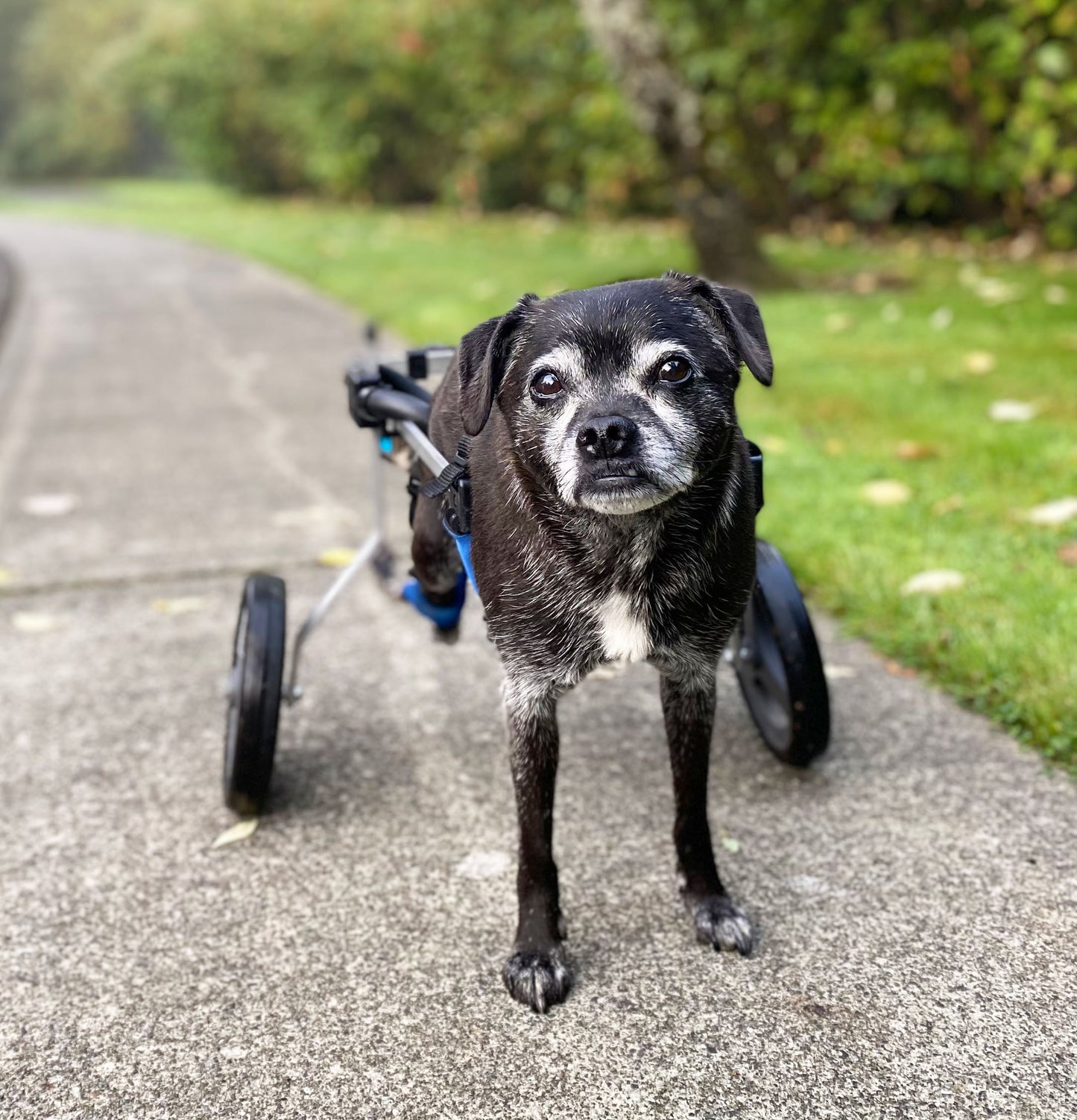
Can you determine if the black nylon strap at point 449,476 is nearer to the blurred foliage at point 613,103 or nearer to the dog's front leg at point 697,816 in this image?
the dog's front leg at point 697,816

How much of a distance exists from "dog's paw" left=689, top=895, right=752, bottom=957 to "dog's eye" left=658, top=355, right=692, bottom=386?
1069 mm

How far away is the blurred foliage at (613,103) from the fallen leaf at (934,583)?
4.41 metres

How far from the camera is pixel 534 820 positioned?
95.2 inches

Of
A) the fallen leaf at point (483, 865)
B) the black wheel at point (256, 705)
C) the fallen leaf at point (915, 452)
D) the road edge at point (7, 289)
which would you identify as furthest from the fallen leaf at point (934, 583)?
the road edge at point (7, 289)

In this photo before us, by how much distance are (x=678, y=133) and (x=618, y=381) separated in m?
6.72

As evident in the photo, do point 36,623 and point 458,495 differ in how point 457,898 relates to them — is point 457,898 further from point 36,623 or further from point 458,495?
point 36,623

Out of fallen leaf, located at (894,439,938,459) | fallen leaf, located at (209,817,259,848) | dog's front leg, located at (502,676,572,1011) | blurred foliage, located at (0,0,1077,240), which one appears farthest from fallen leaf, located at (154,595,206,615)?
blurred foliage, located at (0,0,1077,240)

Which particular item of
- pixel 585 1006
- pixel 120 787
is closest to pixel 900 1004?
pixel 585 1006

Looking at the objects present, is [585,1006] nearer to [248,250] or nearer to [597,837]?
[597,837]

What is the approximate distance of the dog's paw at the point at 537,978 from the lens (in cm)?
232

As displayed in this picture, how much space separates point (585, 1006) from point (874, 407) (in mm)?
4125

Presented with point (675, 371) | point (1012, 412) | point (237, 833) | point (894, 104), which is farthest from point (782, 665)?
point (894, 104)

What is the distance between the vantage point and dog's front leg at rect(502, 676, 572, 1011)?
2.39 metres

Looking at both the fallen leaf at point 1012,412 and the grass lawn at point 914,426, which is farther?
the fallen leaf at point 1012,412
